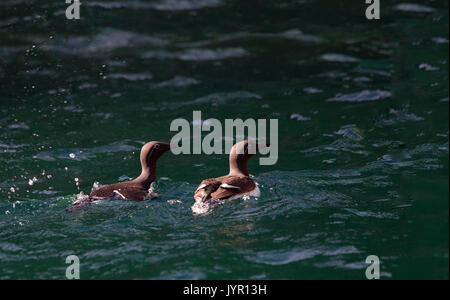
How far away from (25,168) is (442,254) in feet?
25.8

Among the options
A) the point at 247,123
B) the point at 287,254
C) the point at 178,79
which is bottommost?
the point at 287,254

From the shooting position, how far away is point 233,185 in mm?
10336

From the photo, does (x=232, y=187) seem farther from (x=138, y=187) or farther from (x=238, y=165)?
(x=138, y=187)

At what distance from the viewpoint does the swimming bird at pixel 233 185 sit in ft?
33.0

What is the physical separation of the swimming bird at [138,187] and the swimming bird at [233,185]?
927 mm

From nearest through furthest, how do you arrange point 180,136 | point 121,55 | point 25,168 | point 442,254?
point 442,254
point 25,168
point 180,136
point 121,55

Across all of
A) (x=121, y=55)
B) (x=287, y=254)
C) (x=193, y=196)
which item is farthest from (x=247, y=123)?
(x=287, y=254)

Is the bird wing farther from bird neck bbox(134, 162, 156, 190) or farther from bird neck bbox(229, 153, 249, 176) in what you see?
bird neck bbox(134, 162, 156, 190)

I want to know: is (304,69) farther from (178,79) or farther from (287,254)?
(287,254)

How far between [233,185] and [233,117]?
4619mm

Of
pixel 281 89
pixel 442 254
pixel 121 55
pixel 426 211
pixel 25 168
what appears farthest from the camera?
pixel 121 55

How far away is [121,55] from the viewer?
17922mm

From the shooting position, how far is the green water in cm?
851

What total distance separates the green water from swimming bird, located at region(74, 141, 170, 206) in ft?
0.56
